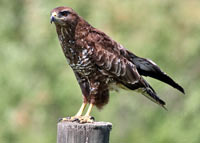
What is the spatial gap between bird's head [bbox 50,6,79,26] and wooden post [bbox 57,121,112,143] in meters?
1.30

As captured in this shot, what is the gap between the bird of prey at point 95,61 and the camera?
19.1 feet

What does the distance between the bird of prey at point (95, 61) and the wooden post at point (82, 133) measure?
41.3 inches

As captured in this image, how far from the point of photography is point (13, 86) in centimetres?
992

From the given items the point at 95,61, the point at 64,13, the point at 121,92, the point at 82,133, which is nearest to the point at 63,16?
the point at 64,13

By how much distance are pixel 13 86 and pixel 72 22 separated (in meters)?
4.37

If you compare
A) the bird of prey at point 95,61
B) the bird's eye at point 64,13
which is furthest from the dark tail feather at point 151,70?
the bird's eye at point 64,13

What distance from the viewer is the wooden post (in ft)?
14.9

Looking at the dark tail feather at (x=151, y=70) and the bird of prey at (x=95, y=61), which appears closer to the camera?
the bird of prey at (x=95, y=61)

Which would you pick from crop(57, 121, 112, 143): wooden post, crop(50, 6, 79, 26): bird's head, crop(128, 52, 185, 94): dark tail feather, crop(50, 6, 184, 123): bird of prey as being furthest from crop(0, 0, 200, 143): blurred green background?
crop(57, 121, 112, 143): wooden post

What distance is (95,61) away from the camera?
5887mm

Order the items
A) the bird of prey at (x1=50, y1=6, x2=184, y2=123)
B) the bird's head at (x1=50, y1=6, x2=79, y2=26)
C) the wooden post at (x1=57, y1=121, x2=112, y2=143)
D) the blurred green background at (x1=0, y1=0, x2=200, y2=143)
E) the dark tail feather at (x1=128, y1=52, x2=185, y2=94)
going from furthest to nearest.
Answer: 1. the blurred green background at (x1=0, y1=0, x2=200, y2=143)
2. the dark tail feather at (x1=128, y1=52, x2=185, y2=94)
3. the bird of prey at (x1=50, y1=6, x2=184, y2=123)
4. the bird's head at (x1=50, y1=6, x2=79, y2=26)
5. the wooden post at (x1=57, y1=121, x2=112, y2=143)

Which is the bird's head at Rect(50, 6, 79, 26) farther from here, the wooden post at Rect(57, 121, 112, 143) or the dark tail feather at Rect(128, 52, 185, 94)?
the wooden post at Rect(57, 121, 112, 143)

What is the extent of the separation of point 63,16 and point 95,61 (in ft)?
1.86

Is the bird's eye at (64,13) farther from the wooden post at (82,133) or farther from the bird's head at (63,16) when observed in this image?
the wooden post at (82,133)
